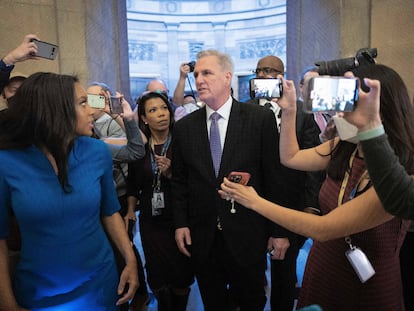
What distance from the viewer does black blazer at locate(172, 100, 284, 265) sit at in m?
2.20

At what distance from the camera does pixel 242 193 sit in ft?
4.89

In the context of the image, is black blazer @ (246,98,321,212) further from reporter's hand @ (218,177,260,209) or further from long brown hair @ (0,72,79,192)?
long brown hair @ (0,72,79,192)

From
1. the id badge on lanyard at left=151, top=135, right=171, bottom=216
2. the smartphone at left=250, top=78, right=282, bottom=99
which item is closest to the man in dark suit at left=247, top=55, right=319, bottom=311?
the smartphone at left=250, top=78, right=282, bottom=99

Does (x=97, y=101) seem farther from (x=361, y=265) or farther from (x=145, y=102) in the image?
(x=361, y=265)

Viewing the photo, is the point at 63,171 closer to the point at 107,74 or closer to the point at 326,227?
the point at 326,227

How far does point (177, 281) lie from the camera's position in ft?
8.91

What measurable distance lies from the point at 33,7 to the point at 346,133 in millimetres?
4500

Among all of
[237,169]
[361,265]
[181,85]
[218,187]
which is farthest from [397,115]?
[181,85]

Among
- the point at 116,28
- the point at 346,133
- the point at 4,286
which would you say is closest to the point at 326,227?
the point at 346,133

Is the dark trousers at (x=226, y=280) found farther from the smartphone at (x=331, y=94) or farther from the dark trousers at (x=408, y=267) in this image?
the smartphone at (x=331, y=94)

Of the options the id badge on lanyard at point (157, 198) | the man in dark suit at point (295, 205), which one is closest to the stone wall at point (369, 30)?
the man in dark suit at point (295, 205)

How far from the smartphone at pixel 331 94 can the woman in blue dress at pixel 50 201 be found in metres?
1.12

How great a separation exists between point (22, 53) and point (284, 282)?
2.65m

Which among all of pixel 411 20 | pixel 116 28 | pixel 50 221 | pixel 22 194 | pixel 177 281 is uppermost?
pixel 116 28
